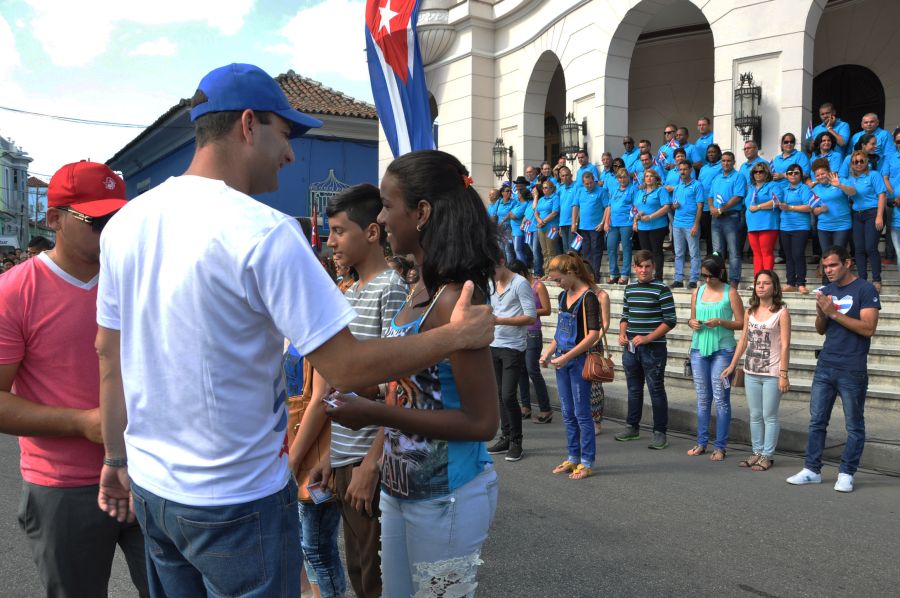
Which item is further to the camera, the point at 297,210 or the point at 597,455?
the point at 297,210

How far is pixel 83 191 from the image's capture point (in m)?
2.42

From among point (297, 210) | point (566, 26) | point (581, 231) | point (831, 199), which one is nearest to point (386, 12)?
point (581, 231)

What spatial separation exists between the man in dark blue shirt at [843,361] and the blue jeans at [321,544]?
13.6 feet

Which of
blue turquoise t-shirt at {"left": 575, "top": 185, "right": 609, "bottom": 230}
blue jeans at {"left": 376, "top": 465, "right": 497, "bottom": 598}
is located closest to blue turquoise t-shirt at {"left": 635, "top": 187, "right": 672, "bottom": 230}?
blue turquoise t-shirt at {"left": 575, "top": 185, "right": 609, "bottom": 230}

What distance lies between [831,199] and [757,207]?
1011mm

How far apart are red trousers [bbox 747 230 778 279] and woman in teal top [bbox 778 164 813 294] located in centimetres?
21

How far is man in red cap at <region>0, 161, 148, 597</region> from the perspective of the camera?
2.25 meters

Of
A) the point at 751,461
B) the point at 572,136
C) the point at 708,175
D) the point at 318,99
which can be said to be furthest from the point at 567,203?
the point at 318,99

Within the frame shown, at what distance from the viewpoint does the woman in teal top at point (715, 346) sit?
6.58 meters

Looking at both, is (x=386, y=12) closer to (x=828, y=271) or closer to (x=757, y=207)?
(x=757, y=207)

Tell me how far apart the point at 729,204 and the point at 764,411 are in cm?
535

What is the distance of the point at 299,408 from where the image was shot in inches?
124

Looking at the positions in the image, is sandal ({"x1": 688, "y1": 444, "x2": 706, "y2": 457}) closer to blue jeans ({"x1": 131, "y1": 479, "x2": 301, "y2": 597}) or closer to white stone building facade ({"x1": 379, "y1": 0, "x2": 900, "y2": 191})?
blue jeans ({"x1": 131, "y1": 479, "x2": 301, "y2": 597})

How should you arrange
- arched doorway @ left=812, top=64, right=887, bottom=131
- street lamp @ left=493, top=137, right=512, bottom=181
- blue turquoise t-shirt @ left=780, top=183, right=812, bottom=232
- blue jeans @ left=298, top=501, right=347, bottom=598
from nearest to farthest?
blue jeans @ left=298, top=501, right=347, bottom=598, blue turquoise t-shirt @ left=780, top=183, right=812, bottom=232, arched doorway @ left=812, top=64, right=887, bottom=131, street lamp @ left=493, top=137, right=512, bottom=181
